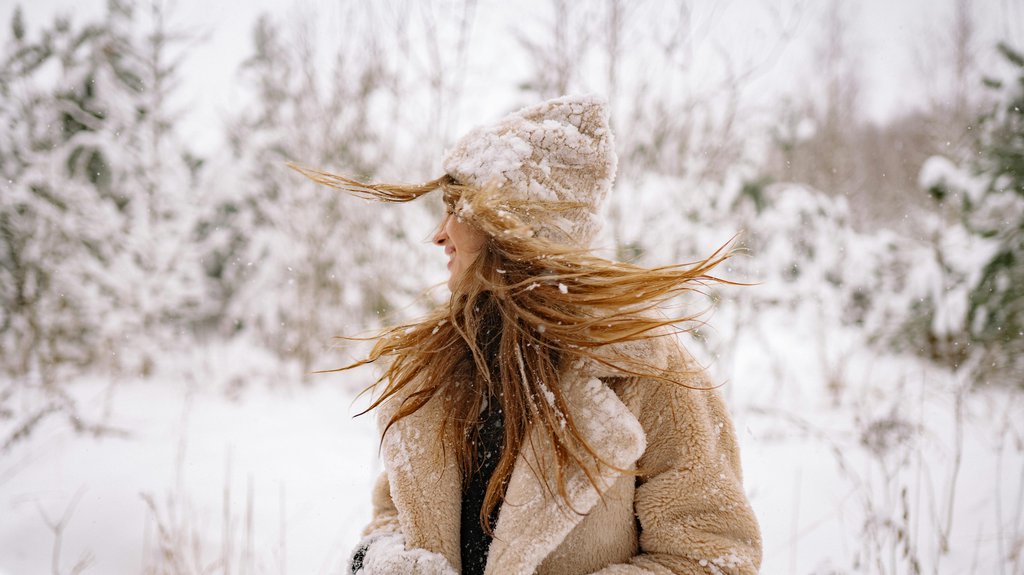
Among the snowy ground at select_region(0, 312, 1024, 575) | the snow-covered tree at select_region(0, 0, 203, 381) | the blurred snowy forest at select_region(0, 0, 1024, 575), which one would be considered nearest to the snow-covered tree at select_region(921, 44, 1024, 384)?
the blurred snowy forest at select_region(0, 0, 1024, 575)

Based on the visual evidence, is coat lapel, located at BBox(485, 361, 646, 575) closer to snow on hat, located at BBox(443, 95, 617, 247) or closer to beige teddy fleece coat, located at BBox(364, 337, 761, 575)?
beige teddy fleece coat, located at BBox(364, 337, 761, 575)

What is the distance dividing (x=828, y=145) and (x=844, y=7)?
3.44 m

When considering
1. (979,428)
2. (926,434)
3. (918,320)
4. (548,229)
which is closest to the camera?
(548,229)

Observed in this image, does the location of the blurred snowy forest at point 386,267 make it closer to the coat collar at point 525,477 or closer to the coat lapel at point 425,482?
the coat collar at point 525,477

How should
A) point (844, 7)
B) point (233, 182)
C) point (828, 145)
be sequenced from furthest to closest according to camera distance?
point (844, 7) < point (828, 145) < point (233, 182)

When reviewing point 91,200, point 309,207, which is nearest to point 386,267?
point 309,207

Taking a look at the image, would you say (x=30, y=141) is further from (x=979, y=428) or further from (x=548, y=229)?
(x=979, y=428)

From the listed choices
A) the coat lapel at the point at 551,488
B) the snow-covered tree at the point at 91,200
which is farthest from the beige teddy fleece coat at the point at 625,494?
the snow-covered tree at the point at 91,200

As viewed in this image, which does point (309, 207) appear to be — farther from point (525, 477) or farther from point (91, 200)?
point (525, 477)

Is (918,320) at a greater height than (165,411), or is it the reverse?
(918,320)

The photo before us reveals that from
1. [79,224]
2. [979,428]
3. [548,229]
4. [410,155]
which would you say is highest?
[410,155]

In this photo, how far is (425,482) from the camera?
1.32 metres

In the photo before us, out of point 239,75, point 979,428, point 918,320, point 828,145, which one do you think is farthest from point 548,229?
point 828,145

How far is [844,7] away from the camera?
1110cm
